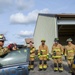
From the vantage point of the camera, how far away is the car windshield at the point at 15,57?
6.39 meters

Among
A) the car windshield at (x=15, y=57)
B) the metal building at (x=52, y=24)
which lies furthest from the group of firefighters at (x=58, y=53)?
the metal building at (x=52, y=24)

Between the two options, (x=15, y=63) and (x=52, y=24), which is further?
(x=52, y=24)

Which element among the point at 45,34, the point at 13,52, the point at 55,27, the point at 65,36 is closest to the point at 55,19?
the point at 55,27

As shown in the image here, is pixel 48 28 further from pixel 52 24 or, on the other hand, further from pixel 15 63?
pixel 15 63

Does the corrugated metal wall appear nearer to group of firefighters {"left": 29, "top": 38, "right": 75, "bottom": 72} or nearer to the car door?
group of firefighters {"left": 29, "top": 38, "right": 75, "bottom": 72}

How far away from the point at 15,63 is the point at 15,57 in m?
0.20

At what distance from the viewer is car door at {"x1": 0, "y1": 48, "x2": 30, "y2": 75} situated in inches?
248

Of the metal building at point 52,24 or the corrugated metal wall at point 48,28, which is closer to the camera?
the metal building at point 52,24

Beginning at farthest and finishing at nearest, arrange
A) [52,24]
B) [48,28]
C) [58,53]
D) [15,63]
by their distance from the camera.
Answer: [48,28], [52,24], [58,53], [15,63]

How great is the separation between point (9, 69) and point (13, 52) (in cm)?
57

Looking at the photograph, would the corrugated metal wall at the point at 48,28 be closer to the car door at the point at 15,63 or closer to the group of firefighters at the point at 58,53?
the group of firefighters at the point at 58,53

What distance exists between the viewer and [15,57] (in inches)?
258

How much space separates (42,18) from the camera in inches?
908

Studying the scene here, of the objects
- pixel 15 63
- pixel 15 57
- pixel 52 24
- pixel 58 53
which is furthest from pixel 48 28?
pixel 15 63
